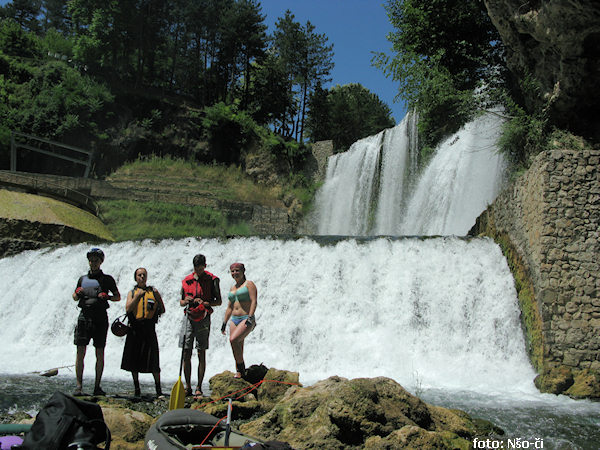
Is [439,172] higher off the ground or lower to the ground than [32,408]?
higher

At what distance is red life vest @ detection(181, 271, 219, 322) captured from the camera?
5.67 meters

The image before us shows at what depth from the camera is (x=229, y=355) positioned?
9844 millimetres

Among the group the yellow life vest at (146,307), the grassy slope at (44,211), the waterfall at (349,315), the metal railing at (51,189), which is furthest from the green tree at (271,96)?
the yellow life vest at (146,307)

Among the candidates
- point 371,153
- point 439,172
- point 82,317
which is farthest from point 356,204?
point 82,317

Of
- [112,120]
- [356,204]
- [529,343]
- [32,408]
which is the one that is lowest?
[32,408]

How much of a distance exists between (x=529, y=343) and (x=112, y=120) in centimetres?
2802

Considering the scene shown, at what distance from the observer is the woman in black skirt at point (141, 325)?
18.8 feet

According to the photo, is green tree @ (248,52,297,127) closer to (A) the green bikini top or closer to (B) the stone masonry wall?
(B) the stone masonry wall

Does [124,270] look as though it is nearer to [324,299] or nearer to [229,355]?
[229,355]

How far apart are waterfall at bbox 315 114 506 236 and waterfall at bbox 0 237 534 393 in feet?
17.7

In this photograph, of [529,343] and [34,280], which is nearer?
[529,343]

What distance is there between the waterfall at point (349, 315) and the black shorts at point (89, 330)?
3.51 m

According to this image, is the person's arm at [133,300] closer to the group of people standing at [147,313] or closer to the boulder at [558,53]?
the group of people standing at [147,313]

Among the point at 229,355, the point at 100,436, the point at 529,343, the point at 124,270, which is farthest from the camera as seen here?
the point at 124,270
